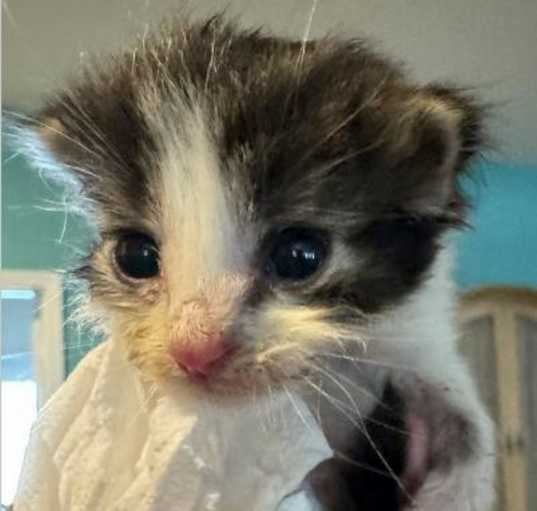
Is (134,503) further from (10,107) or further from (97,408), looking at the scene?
(10,107)

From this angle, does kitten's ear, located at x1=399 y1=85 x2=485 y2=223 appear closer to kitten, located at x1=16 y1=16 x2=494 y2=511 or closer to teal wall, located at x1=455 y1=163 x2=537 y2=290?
kitten, located at x1=16 y1=16 x2=494 y2=511

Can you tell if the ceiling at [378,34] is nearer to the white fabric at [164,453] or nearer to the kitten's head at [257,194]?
the kitten's head at [257,194]

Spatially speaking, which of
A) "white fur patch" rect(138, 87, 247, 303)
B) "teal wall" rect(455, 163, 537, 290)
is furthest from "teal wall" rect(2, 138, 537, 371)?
"white fur patch" rect(138, 87, 247, 303)

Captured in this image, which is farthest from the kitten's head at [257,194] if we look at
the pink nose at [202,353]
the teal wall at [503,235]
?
the teal wall at [503,235]

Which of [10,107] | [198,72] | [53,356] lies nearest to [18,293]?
[53,356]

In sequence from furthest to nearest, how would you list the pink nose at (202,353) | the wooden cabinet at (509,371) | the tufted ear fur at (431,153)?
the wooden cabinet at (509,371), the tufted ear fur at (431,153), the pink nose at (202,353)

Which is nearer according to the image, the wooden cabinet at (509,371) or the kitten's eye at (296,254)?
the kitten's eye at (296,254)

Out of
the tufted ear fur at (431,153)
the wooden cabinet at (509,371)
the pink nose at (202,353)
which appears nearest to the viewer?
the pink nose at (202,353)

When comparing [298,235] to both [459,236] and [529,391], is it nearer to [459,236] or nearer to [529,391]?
[459,236]
